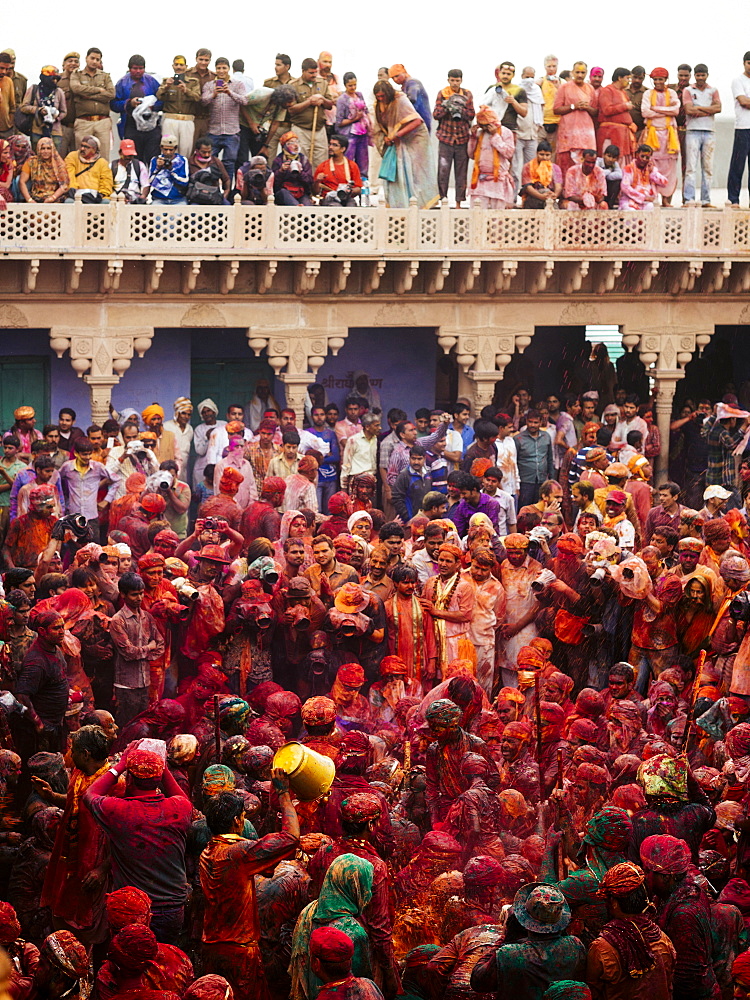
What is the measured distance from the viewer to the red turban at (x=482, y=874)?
22.6 ft

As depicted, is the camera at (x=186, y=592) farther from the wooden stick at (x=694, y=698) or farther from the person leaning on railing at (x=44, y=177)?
the person leaning on railing at (x=44, y=177)

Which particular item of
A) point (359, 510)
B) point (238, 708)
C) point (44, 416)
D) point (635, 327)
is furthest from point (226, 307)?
point (238, 708)

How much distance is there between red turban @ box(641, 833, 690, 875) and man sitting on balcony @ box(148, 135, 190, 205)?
494 inches

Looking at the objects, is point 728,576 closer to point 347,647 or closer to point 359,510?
point 347,647

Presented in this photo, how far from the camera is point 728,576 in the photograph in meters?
Result: 9.83

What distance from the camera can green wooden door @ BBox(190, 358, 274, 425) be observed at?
19828 millimetres

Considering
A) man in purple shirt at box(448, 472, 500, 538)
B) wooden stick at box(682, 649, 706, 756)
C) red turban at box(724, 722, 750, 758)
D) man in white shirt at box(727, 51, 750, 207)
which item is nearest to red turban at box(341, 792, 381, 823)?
red turban at box(724, 722, 750, 758)

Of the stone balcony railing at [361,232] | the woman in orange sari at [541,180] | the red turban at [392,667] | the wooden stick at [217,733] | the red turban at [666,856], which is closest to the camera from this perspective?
the red turban at [666,856]

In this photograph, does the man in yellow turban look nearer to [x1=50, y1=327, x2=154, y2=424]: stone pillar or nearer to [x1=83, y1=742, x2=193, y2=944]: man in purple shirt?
[x1=50, y1=327, x2=154, y2=424]: stone pillar

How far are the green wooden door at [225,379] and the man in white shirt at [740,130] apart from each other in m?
6.37

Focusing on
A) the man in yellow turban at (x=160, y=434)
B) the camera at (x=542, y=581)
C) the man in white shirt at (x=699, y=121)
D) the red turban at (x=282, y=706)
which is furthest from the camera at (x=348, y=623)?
the man in white shirt at (x=699, y=121)

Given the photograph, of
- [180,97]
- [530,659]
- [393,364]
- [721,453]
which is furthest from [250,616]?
[393,364]

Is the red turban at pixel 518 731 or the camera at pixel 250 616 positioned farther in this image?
the camera at pixel 250 616

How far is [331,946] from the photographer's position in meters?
5.37
